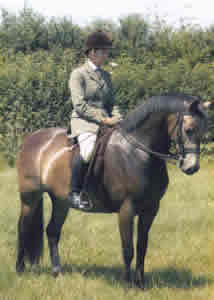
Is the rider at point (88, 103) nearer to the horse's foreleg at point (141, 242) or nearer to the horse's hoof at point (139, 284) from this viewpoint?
the horse's foreleg at point (141, 242)

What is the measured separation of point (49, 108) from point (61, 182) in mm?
10989

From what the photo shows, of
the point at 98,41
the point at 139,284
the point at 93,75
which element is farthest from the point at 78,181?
the point at 98,41

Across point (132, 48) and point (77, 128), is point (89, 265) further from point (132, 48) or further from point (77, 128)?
point (132, 48)

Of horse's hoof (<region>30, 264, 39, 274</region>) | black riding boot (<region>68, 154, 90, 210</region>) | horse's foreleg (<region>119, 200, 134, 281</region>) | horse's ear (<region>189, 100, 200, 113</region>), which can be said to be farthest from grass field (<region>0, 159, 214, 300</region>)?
horse's ear (<region>189, 100, 200, 113</region>)

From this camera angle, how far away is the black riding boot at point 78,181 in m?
6.79

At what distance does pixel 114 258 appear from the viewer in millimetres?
8102

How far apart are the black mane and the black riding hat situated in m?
1.02

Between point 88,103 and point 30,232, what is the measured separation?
2.17 m

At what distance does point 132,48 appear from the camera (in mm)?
23797

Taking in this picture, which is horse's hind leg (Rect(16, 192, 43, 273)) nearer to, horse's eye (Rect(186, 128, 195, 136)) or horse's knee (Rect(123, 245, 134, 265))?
horse's knee (Rect(123, 245, 134, 265))

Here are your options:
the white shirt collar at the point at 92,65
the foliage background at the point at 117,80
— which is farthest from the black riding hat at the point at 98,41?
the foliage background at the point at 117,80

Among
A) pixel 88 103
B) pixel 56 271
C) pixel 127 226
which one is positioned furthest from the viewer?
pixel 56 271

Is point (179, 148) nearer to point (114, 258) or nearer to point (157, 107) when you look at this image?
point (157, 107)

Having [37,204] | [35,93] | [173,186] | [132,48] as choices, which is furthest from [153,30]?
[37,204]
